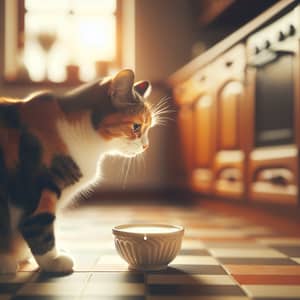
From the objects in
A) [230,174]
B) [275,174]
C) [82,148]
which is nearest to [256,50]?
[275,174]

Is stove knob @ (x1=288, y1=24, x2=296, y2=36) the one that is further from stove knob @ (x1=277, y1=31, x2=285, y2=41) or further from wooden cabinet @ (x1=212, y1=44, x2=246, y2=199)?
wooden cabinet @ (x1=212, y1=44, x2=246, y2=199)

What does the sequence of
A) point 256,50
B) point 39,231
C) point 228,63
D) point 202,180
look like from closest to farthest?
1. point 39,231
2. point 256,50
3. point 228,63
4. point 202,180

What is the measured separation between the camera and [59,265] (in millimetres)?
1080

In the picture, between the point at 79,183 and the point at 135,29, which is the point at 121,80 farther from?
the point at 135,29

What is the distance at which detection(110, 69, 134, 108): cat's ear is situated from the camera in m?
1.12

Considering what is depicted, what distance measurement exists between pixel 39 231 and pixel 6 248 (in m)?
0.12

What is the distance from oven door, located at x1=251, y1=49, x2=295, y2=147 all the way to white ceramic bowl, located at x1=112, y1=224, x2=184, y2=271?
3.20 ft

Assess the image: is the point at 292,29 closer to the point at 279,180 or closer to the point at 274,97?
the point at 274,97

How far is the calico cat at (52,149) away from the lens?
1.04 metres

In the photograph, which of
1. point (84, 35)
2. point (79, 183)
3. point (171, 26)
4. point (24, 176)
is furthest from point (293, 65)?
point (84, 35)

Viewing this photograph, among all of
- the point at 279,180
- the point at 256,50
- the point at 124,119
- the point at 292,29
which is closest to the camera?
the point at 124,119

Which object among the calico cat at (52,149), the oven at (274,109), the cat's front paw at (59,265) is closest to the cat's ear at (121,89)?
the calico cat at (52,149)

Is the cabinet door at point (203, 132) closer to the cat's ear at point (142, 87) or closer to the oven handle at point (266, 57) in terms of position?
the oven handle at point (266, 57)

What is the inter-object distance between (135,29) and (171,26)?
275 mm
